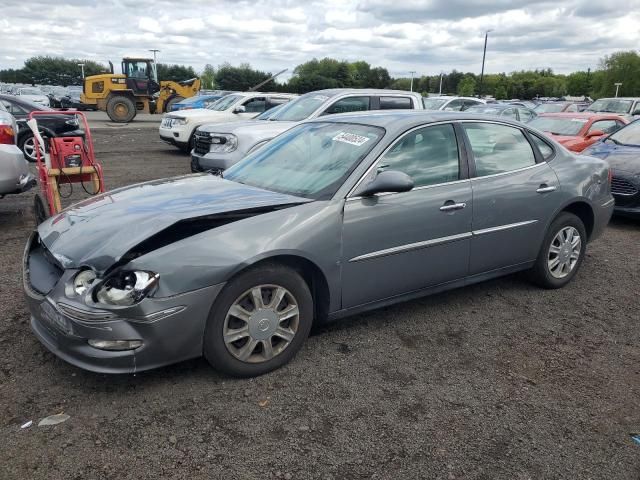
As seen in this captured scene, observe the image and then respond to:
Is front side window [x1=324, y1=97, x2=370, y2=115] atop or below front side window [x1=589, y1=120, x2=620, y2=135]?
atop

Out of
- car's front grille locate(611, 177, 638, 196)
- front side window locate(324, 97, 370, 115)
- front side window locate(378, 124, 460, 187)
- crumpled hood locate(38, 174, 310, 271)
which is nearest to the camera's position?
crumpled hood locate(38, 174, 310, 271)

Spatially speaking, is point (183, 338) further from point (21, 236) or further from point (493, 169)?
point (21, 236)

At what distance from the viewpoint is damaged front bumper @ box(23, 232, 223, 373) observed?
2.81m

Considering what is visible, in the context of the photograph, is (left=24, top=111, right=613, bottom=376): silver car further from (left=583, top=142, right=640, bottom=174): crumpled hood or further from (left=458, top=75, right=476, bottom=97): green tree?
(left=458, top=75, right=476, bottom=97): green tree

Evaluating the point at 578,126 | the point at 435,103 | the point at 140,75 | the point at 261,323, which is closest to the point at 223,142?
the point at 261,323

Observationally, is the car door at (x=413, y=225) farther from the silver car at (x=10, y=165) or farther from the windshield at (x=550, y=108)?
the windshield at (x=550, y=108)

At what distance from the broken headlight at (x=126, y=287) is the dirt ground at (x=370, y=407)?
610 millimetres

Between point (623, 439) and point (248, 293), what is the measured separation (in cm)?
217

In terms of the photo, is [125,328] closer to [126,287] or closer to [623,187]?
[126,287]

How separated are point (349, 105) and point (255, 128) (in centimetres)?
170

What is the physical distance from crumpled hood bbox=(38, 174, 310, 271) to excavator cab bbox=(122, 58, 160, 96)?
990 inches

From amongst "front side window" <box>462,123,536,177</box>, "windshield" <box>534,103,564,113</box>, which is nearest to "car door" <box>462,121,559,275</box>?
"front side window" <box>462,123,536,177</box>

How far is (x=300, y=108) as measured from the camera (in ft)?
32.1

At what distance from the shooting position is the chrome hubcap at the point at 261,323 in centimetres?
315
